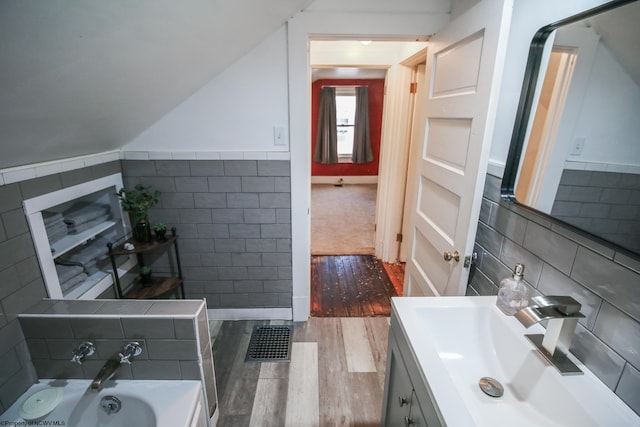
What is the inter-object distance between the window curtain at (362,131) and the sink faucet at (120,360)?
19.6 ft

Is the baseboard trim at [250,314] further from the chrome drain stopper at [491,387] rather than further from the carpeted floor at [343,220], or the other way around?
the chrome drain stopper at [491,387]

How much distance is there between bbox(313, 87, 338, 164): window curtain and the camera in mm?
6142

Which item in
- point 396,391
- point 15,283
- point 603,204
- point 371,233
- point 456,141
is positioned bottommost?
point 371,233

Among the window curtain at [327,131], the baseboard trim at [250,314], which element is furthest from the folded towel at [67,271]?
the window curtain at [327,131]

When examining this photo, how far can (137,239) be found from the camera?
182 cm

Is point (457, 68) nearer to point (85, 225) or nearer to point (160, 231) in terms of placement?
point (160, 231)

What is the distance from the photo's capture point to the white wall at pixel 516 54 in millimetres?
961

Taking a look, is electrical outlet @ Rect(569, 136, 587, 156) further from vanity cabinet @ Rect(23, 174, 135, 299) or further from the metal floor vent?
vanity cabinet @ Rect(23, 174, 135, 299)

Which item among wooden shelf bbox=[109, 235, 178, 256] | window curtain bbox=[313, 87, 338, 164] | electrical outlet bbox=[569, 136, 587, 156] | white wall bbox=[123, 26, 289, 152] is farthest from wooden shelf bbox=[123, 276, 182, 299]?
window curtain bbox=[313, 87, 338, 164]

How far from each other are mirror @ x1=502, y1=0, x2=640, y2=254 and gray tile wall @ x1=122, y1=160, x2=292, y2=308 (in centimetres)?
131

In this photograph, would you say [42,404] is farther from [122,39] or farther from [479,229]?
[479,229]

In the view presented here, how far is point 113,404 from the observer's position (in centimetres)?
115

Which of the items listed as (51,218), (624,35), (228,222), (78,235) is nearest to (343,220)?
(228,222)

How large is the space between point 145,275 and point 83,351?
792mm
